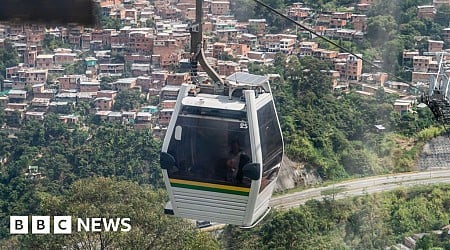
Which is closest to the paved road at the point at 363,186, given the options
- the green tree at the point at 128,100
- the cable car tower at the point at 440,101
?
the green tree at the point at 128,100

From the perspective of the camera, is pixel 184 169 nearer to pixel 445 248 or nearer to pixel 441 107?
pixel 441 107

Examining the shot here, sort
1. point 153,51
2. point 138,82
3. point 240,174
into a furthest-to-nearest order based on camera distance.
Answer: point 153,51 → point 138,82 → point 240,174

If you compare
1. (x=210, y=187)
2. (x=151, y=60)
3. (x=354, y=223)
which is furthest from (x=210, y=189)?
(x=151, y=60)

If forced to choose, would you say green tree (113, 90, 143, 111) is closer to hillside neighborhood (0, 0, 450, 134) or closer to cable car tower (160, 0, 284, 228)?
hillside neighborhood (0, 0, 450, 134)

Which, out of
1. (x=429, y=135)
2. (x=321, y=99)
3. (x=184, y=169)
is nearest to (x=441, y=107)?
(x=184, y=169)

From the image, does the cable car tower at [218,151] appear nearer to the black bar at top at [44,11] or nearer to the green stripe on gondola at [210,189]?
the green stripe on gondola at [210,189]

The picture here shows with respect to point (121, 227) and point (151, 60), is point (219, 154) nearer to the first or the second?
point (121, 227)
